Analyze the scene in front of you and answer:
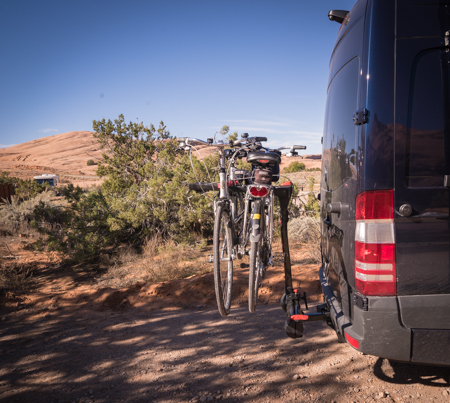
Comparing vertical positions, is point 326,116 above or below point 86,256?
above

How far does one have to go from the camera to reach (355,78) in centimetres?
220

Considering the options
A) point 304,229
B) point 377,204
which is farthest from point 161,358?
point 304,229

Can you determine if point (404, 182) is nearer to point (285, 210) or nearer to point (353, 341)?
point (353, 341)

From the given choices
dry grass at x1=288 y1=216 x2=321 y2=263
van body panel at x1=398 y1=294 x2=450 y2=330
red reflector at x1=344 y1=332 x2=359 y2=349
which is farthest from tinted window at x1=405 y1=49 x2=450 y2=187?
dry grass at x1=288 y1=216 x2=321 y2=263

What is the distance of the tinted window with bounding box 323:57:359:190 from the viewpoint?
7.25 feet

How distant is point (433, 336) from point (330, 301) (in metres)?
0.93

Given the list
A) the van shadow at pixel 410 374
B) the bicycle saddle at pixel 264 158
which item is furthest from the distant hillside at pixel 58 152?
the van shadow at pixel 410 374

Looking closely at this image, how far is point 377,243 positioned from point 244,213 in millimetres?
1501

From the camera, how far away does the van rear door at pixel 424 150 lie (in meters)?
1.82

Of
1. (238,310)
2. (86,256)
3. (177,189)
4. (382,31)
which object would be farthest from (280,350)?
(86,256)

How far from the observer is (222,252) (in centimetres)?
333

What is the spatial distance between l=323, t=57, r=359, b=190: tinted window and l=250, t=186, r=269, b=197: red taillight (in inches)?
23.3

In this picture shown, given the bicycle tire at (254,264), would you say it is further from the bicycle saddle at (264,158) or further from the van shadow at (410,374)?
the van shadow at (410,374)

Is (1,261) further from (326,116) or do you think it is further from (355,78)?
(355,78)
